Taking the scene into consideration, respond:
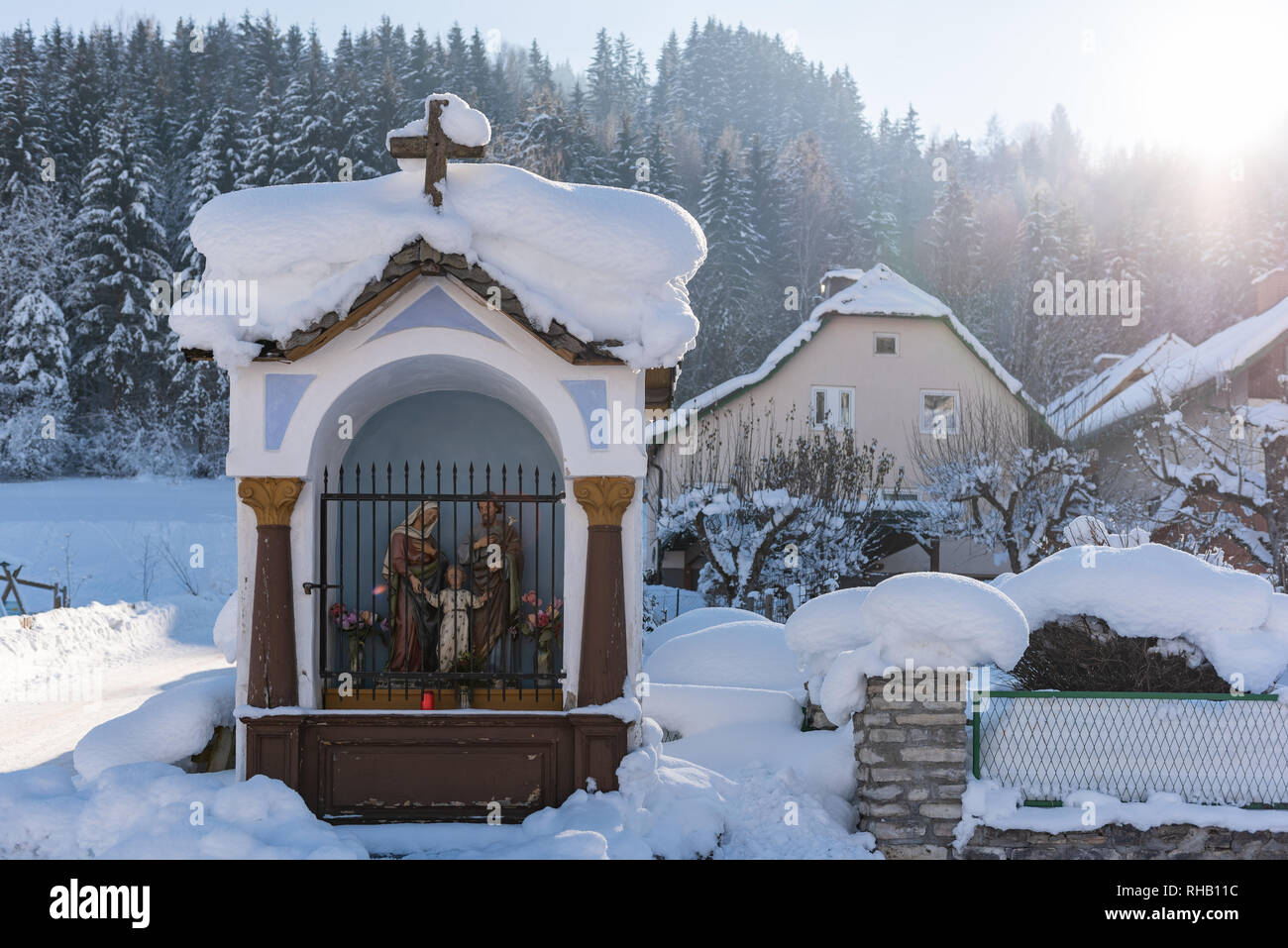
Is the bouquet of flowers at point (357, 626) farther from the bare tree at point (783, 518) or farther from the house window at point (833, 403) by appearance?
the house window at point (833, 403)

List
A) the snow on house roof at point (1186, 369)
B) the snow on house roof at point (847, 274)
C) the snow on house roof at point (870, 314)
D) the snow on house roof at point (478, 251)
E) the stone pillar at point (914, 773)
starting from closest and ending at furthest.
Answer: the snow on house roof at point (478, 251) < the stone pillar at point (914, 773) < the snow on house roof at point (1186, 369) < the snow on house roof at point (870, 314) < the snow on house roof at point (847, 274)

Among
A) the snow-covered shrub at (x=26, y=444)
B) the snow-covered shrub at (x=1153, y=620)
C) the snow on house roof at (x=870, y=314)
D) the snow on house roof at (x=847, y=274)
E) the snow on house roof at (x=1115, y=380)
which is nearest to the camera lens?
the snow-covered shrub at (x=1153, y=620)

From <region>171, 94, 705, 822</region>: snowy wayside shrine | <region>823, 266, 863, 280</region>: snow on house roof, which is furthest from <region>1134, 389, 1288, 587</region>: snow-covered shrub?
<region>171, 94, 705, 822</region>: snowy wayside shrine

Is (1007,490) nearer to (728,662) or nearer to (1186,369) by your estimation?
(1186,369)

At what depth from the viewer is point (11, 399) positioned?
38.6 metres

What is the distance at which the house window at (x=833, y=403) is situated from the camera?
24734 mm

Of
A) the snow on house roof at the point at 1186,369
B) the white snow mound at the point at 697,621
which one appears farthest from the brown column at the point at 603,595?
the snow on house roof at the point at 1186,369

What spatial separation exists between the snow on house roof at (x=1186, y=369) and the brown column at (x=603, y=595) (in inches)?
570

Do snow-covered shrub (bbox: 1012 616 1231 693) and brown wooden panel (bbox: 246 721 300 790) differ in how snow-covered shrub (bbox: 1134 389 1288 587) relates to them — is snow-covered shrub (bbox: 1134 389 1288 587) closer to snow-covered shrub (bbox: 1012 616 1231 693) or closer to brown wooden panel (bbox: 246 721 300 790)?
snow-covered shrub (bbox: 1012 616 1231 693)

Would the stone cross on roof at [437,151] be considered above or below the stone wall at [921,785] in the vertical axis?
above

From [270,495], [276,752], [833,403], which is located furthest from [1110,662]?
[833,403]

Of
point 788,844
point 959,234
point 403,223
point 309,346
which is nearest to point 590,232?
point 403,223

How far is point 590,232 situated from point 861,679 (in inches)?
130

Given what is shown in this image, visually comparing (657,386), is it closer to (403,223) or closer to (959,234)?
(403,223)
